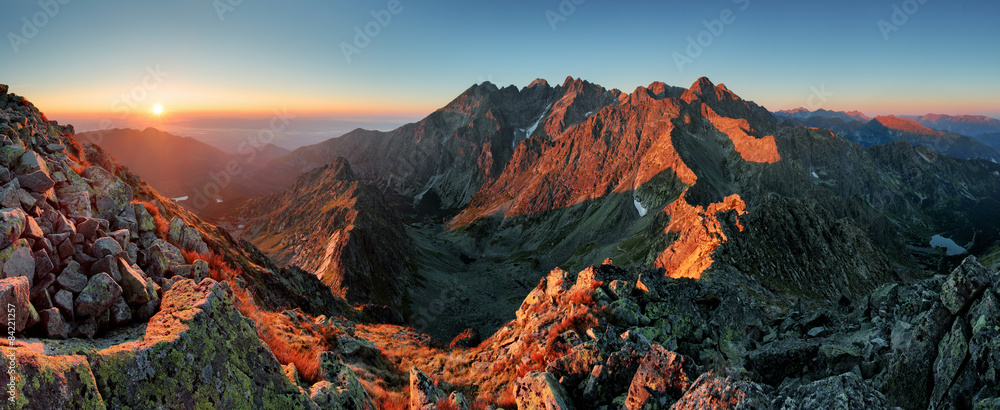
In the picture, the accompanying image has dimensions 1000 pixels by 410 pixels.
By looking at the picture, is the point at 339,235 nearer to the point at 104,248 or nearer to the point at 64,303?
the point at 104,248

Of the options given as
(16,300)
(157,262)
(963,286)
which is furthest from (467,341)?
(963,286)

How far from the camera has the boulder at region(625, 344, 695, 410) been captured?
9250 millimetres

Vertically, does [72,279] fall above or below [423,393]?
above

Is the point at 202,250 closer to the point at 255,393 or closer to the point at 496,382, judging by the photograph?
the point at 255,393

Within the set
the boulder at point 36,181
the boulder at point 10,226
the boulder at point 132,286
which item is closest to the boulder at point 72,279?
the boulder at point 132,286

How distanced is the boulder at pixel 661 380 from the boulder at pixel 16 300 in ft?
40.5

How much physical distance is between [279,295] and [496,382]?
22473 mm

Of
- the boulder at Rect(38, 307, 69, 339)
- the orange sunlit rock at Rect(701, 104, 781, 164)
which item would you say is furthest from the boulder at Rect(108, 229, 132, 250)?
the orange sunlit rock at Rect(701, 104, 781, 164)

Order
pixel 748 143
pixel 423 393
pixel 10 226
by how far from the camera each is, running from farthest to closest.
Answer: pixel 748 143 < pixel 423 393 < pixel 10 226

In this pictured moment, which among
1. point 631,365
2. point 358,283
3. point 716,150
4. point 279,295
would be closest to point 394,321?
point 358,283

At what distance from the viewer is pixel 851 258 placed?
189ft

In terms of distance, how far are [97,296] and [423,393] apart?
26.6 feet

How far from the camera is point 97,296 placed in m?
8.28

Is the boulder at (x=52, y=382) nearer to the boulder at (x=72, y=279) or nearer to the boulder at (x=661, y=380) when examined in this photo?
the boulder at (x=72, y=279)
